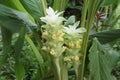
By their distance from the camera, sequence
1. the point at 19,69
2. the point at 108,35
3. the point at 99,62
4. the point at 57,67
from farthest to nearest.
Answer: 1. the point at 19,69
2. the point at 108,35
3. the point at 57,67
4. the point at 99,62

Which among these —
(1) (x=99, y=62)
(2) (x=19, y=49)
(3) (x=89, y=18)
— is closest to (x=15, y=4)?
(2) (x=19, y=49)

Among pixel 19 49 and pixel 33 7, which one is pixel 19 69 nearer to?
pixel 19 49

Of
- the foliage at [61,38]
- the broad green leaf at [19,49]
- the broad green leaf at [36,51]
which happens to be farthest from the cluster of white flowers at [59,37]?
the broad green leaf at [36,51]

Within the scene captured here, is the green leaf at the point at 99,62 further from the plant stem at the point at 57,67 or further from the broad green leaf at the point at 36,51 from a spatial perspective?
the broad green leaf at the point at 36,51

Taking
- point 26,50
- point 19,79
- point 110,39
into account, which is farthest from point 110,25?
point 26,50

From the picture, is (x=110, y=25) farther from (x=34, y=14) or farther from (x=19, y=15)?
(x=19, y=15)
